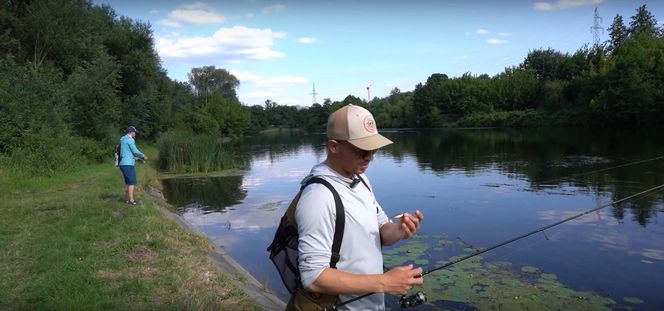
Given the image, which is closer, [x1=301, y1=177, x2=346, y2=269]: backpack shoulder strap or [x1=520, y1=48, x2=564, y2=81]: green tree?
[x1=301, y1=177, x2=346, y2=269]: backpack shoulder strap

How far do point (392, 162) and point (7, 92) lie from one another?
1990 cm

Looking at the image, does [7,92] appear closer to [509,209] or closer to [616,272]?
[509,209]

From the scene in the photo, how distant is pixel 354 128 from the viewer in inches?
95.5

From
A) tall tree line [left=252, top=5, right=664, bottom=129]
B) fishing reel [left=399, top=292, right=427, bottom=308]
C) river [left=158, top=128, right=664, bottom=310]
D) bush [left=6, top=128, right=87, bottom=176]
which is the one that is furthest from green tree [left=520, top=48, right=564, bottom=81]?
fishing reel [left=399, top=292, right=427, bottom=308]

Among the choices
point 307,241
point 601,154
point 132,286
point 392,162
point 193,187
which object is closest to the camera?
point 307,241

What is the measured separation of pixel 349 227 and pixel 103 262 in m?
5.99

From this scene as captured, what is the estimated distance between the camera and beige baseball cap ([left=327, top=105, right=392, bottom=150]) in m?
2.42

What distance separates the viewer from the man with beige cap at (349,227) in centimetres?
227

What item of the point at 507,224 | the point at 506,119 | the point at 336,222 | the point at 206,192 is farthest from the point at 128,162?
the point at 506,119

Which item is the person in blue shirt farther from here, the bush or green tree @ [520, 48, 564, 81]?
green tree @ [520, 48, 564, 81]

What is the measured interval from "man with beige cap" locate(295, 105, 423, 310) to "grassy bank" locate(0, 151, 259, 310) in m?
3.71

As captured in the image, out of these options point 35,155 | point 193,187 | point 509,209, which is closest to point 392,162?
point 193,187

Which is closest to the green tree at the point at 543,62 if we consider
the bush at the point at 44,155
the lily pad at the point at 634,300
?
the bush at the point at 44,155

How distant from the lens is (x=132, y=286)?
6184 millimetres
